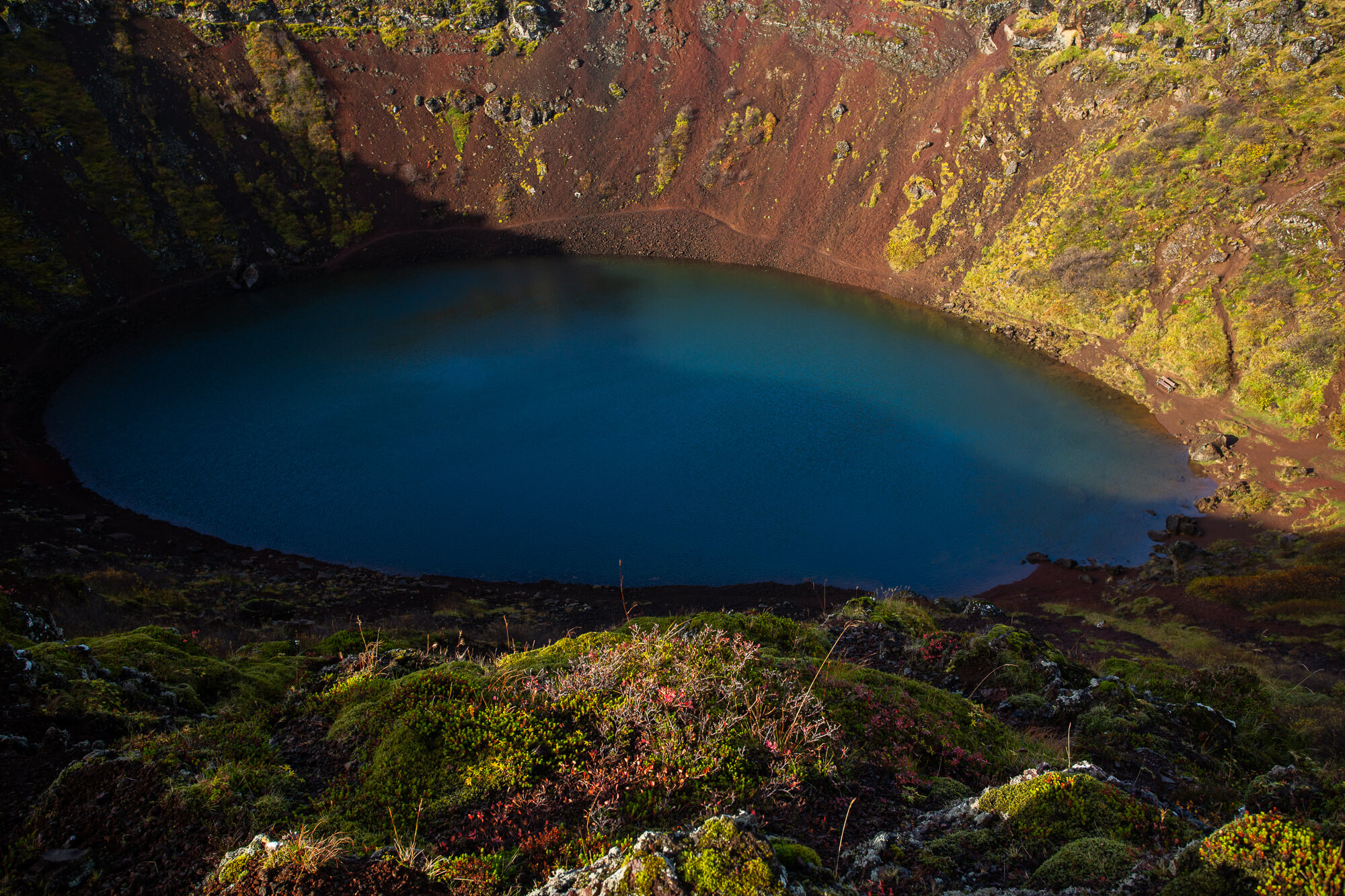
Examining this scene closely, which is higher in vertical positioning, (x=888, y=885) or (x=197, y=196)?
(x=888, y=885)

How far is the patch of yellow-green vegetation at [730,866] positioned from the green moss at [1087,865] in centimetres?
197

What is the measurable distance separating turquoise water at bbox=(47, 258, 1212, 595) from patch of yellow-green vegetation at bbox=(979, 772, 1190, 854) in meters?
22.1

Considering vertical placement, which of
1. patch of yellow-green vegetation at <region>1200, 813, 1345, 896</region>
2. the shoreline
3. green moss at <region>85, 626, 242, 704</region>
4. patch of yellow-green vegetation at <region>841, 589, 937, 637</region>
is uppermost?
patch of yellow-green vegetation at <region>1200, 813, 1345, 896</region>

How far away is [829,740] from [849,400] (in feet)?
112

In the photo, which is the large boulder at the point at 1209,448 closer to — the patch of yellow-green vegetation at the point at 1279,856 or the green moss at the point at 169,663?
the patch of yellow-green vegetation at the point at 1279,856

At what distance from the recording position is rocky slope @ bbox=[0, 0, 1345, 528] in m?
38.3

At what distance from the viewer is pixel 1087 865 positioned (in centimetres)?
442

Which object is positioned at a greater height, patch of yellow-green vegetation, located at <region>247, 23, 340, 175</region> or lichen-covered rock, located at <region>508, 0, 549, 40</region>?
lichen-covered rock, located at <region>508, 0, 549, 40</region>

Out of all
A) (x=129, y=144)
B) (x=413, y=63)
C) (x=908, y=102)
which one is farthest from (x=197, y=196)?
(x=908, y=102)

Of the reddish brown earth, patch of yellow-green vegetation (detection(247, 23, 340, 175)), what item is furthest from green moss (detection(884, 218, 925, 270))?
patch of yellow-green vegetation (detection(247, 23, 340, 175))

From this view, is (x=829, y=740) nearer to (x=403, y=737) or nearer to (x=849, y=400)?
(x=403, y=737)

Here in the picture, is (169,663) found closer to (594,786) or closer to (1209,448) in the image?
(594,786)

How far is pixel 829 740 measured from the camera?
5.82m

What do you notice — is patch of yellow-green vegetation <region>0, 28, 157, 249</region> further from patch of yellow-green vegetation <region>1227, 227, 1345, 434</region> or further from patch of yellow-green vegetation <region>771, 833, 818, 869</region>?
patch of yellow-green vegetation <region>1227, 227, 1345, 434</region>
